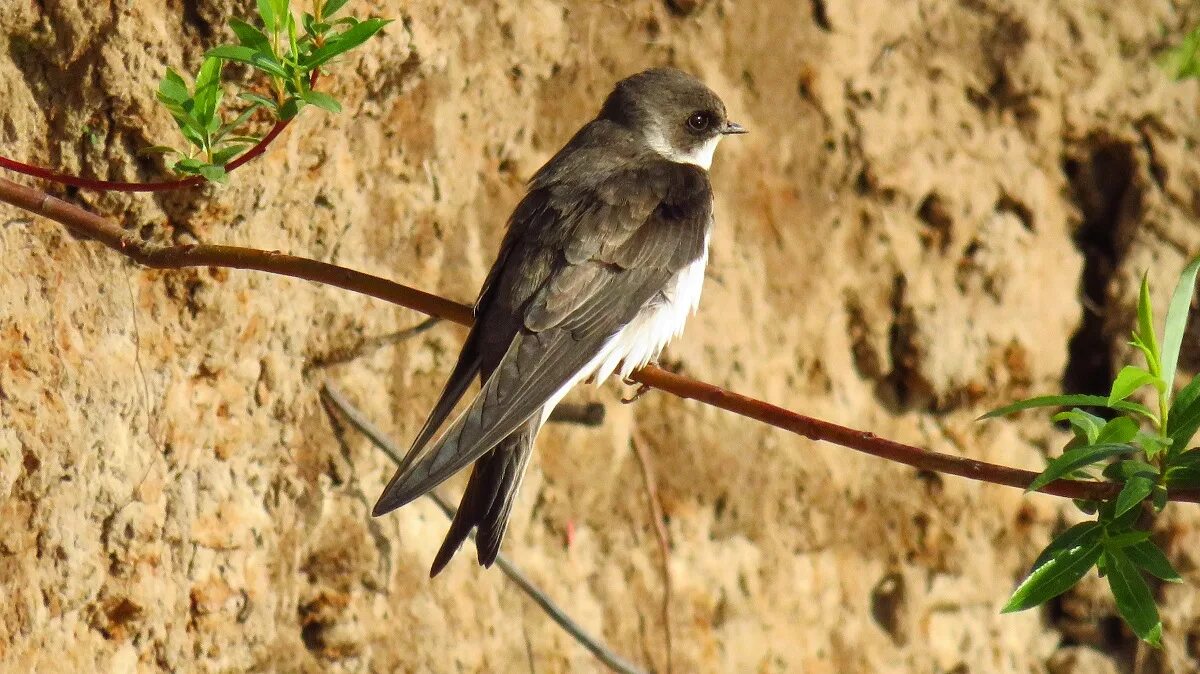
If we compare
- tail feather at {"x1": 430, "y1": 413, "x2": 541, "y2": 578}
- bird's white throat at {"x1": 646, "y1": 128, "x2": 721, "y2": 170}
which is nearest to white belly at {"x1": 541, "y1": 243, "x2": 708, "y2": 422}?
tail feather at {"x1": 430, "y1": 413, "x2": 541, "y2": 578}

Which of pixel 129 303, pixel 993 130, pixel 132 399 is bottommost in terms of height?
pixel 132 399

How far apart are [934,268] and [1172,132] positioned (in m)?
0.95

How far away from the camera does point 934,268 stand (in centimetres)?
394

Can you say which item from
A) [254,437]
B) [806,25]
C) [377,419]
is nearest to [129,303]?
[254,437]

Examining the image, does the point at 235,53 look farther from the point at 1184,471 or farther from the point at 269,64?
the point at 1184,471

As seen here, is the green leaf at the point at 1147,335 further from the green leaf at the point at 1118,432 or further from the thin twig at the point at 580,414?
the thin twig at the point at 580,414

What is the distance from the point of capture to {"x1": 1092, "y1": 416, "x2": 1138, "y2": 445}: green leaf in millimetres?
1839

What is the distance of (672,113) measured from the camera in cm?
344

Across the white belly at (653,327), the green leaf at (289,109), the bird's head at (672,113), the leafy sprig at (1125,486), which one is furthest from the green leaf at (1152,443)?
the bird's head at (672,113)

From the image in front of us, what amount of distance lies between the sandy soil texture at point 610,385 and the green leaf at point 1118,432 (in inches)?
65.5

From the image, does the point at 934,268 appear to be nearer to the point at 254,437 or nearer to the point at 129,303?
the point at 254,437

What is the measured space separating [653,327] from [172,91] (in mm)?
1175

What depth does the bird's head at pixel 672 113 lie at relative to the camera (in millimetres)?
3361

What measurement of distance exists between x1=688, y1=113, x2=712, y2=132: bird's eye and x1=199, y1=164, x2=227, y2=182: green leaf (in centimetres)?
159
